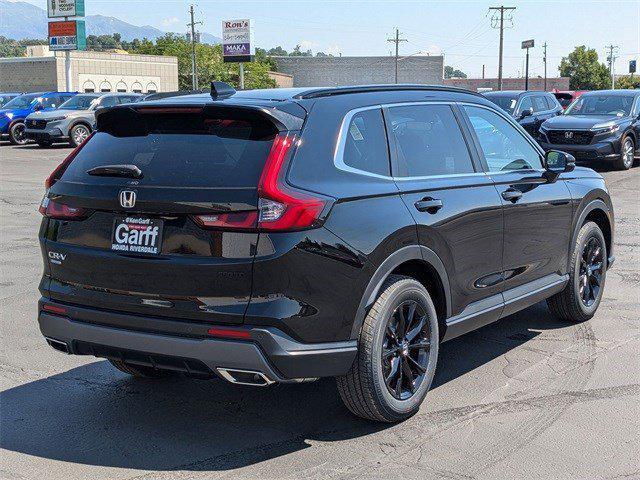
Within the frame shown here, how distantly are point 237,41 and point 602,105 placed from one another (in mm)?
43539

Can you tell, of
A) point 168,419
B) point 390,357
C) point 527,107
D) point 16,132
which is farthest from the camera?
point 16,132

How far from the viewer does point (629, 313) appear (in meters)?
7.35

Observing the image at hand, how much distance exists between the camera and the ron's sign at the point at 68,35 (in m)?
48.2

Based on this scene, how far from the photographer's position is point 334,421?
4852 millimetres

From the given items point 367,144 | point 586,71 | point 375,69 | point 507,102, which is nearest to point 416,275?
point 367,144

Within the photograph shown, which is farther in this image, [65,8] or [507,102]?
[65,8]

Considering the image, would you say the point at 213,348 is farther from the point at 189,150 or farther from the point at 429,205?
the point at 429,205

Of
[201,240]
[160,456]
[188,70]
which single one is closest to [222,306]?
[201,240]

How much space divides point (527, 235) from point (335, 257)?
7.20 ft

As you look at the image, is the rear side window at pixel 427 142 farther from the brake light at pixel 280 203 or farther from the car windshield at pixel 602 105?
the car windshield at pixel 602 105

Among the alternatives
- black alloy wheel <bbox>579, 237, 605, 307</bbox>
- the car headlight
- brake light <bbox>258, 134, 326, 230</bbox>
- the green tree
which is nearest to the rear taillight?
brake light <bbox>258, 134, 326, 230</bbox>

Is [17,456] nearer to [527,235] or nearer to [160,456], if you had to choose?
[160,456]

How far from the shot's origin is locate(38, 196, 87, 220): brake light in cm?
459

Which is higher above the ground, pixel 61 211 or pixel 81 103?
pixel 81 103
